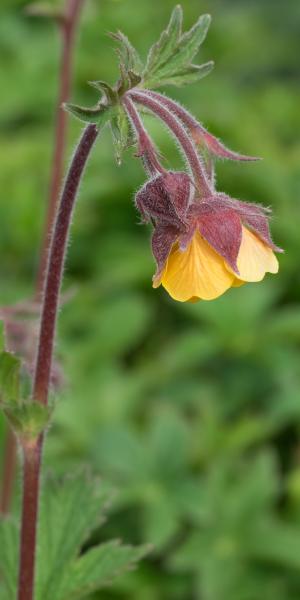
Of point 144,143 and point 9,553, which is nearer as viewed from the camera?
point 144,143

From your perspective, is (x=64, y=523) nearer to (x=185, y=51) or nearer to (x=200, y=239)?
(x=200, y=239)

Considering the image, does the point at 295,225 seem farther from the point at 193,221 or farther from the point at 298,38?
the point at 298,38

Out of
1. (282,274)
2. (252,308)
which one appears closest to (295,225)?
(282,274)

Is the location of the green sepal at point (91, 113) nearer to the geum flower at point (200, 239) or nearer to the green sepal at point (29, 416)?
the geum flower at point (200, 239)

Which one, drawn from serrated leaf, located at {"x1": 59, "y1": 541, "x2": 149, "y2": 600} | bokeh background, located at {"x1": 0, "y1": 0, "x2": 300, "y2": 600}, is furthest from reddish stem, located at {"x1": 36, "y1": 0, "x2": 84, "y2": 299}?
serrated leaf, located at {"x1": 59, "y1": 541, "x2": 149, "y2": 600}

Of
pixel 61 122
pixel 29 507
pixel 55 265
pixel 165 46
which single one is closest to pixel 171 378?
pixel 61 122

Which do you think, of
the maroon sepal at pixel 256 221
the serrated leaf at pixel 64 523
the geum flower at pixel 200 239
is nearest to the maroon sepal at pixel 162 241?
the geum flower at pixel 200 239
